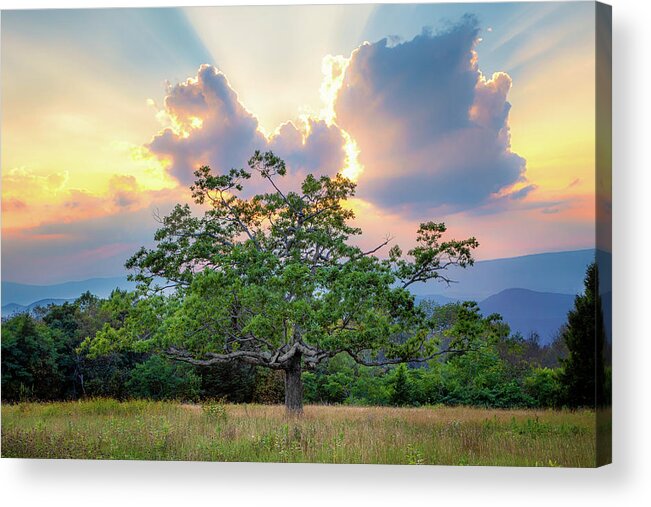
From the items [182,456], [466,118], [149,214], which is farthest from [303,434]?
[466,118]

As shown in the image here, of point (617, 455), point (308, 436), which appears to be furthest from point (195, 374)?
point (617, 455)

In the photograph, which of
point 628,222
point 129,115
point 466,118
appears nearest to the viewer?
point 628,222

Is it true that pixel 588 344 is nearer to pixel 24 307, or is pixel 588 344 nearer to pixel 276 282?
pixel 276 282

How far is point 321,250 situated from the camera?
1303 cm

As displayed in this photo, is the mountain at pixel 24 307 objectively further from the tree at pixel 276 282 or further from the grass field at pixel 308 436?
the grass field at pixel 308 436

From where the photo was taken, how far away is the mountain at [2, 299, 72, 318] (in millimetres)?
12125

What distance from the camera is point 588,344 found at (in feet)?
33.4

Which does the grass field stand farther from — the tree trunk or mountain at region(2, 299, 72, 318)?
mountain at region(2, 299, 72, 318)

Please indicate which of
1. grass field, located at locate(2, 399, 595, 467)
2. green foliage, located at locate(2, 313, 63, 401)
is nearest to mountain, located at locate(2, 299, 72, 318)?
green foliage, located at locate(2, 313, 63, 401)

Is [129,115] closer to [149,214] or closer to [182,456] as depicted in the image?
[149,214]

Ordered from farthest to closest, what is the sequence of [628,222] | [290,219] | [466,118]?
1. [290,219]
2. [466,118]
3. [628,222]

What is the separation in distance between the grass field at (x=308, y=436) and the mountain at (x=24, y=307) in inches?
59.8

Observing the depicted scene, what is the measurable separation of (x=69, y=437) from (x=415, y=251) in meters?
6.03

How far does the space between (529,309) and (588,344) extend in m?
1.88
